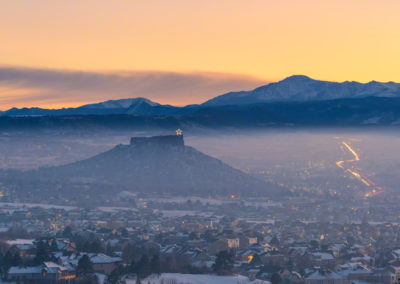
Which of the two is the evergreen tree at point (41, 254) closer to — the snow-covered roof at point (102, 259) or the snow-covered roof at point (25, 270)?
the snow-covered roof at point (25, 270)

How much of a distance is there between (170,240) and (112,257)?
756 inches

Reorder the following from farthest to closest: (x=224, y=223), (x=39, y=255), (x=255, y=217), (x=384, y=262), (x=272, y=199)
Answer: (x=272, y=199), (x=255, y=217), (x=224, y=223), (x=384, y=262), (x=39, y=255)

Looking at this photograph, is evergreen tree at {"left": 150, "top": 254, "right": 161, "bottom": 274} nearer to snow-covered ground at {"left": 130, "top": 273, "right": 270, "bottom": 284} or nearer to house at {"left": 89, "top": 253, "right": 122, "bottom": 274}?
snow-covered ground at {"left": 130, "top": 273, "right": 270, "bottom": 284}

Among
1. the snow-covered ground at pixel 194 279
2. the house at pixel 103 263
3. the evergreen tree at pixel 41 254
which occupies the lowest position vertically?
the snow-covered ground at pixel 194 279

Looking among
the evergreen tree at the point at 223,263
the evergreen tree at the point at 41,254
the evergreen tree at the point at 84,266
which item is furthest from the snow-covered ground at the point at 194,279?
the evergreen tree at the point at 41,254

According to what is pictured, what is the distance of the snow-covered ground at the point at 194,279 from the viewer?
84.9 metres

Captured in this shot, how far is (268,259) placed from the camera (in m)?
97.8

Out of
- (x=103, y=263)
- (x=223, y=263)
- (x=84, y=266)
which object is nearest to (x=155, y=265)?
(x=103, y=263)

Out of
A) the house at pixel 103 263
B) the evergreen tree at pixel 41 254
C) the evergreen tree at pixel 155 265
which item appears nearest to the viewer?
the evergreen tree at pixel 155 265

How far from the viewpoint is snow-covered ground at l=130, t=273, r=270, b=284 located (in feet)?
278

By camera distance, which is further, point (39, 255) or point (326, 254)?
point (326, 254)

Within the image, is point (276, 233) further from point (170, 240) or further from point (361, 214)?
point (361, 214)

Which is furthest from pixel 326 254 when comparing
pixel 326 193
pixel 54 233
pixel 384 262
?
pixel 326 193

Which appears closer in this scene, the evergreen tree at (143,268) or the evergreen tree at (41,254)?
the evergreen tree at (143,268)
